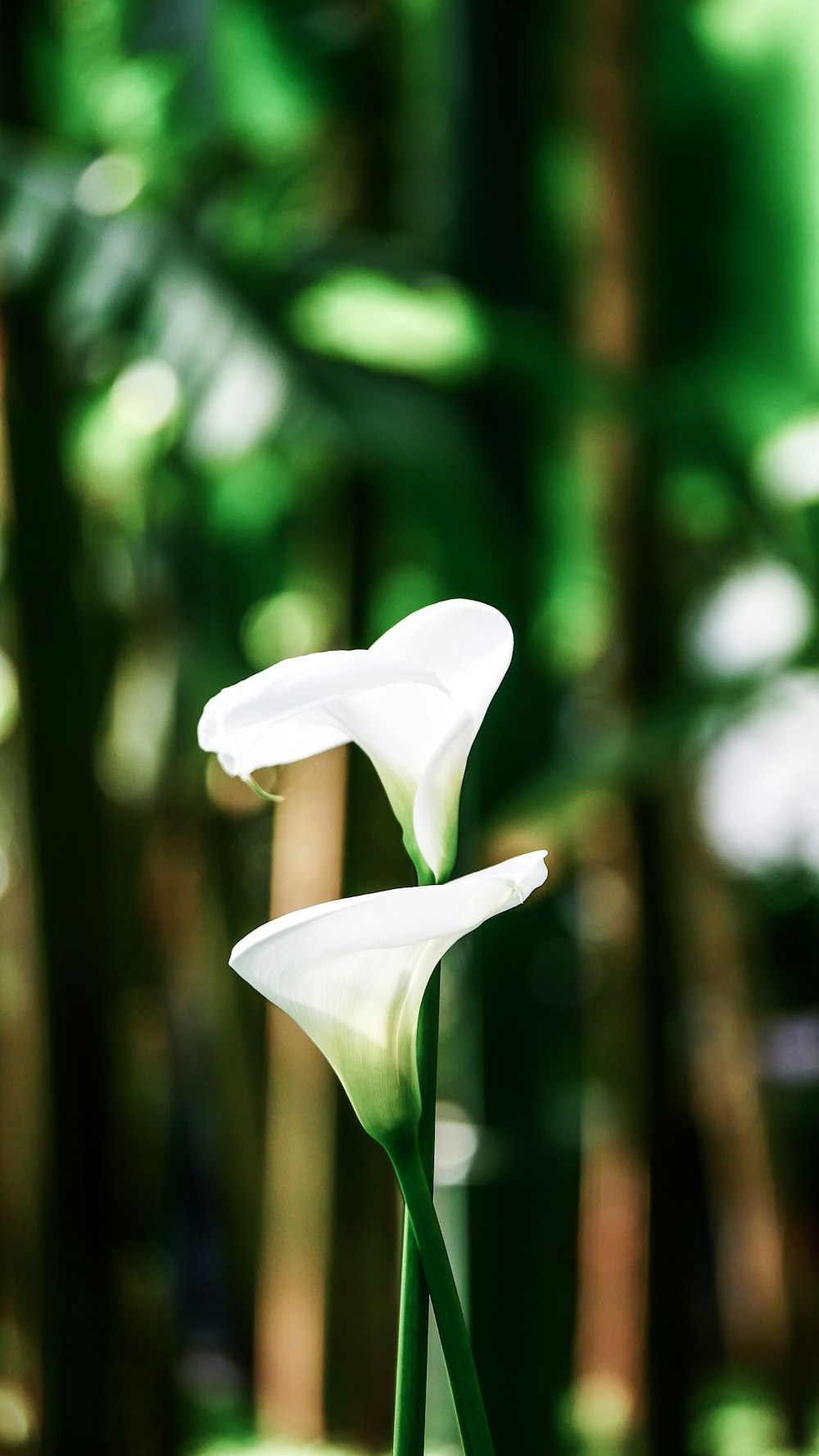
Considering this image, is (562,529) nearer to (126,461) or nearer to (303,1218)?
(126,461)

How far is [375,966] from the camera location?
105 millimetres

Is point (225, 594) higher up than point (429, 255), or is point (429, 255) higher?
point (429, 255)

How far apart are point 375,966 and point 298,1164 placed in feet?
2.00

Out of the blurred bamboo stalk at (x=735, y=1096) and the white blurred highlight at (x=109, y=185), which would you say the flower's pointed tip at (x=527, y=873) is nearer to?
the white blurred highlight at (x=109, y=185)

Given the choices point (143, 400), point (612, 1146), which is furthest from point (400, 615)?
point (612, 1146)

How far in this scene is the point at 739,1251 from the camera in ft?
2.35

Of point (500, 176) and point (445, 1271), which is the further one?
point (500, 176)

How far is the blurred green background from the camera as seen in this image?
18.2 inches

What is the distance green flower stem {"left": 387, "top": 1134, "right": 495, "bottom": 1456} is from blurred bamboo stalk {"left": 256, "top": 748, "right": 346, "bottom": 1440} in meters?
0.51

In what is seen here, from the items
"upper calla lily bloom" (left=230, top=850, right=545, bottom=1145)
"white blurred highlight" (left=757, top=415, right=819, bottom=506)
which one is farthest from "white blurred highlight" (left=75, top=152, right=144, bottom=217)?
"upper calla lily bloom" (left=230, top=850, right=545, bottom=1145)

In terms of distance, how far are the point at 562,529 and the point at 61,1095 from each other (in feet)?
1.20

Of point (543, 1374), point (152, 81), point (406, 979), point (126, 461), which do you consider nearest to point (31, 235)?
point (152, 81)

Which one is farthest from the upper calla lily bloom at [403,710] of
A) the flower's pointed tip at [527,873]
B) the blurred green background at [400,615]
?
the blurred green background at [400,615]

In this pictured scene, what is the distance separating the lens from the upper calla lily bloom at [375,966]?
10 cm
